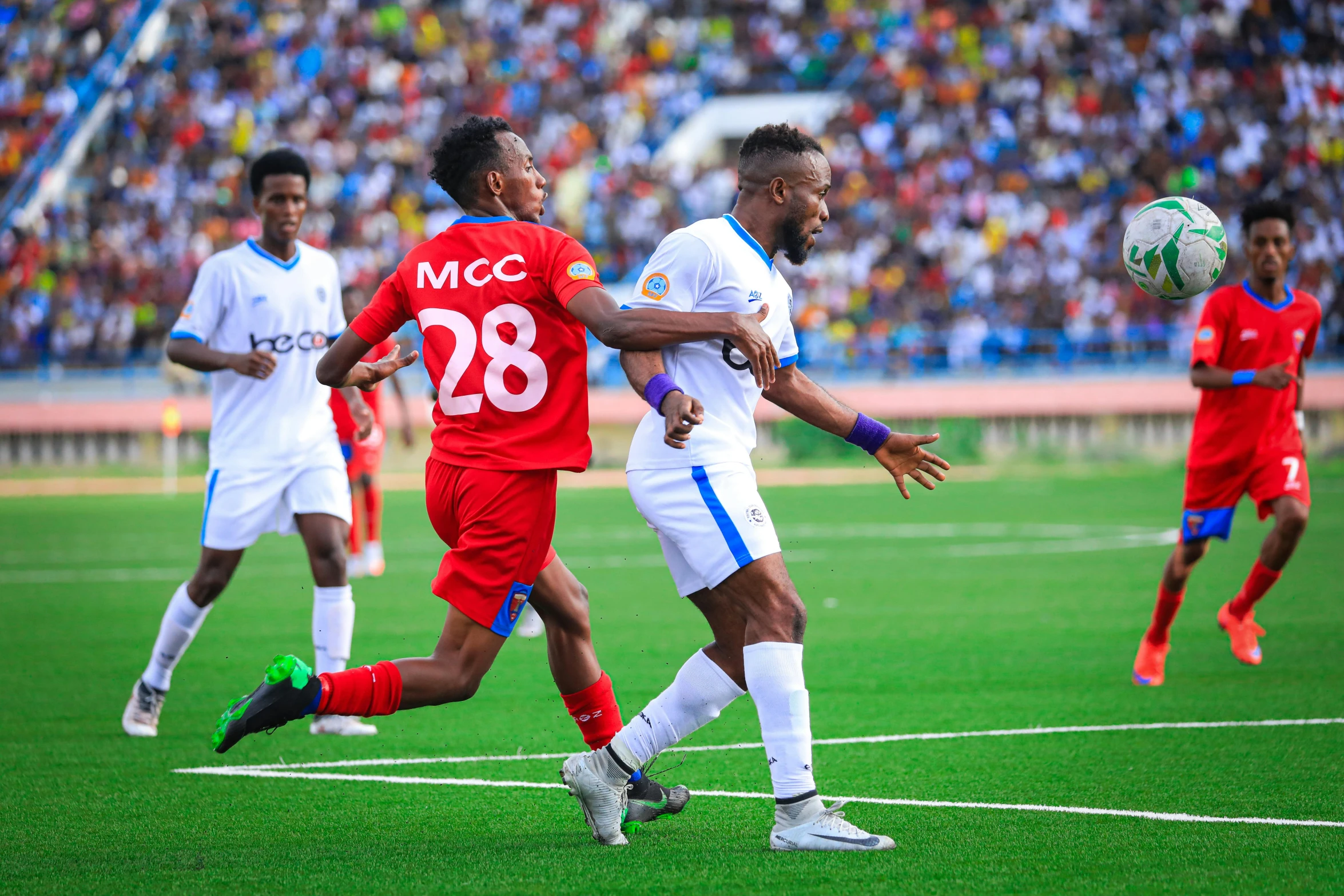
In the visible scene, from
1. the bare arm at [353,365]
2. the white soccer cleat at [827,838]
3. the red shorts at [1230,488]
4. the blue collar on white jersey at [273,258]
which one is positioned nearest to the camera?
the white soccer cleat at [827,838]

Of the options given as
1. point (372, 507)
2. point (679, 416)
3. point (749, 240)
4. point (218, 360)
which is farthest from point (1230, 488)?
point (372, 507)

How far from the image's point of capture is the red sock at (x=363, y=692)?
4.58 meters

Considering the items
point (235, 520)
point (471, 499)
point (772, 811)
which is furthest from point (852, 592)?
point (471, 499)

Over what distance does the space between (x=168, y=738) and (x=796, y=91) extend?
1228 inches

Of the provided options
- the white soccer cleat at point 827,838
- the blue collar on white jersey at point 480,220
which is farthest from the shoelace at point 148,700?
the white soccer cleat at point 827,838

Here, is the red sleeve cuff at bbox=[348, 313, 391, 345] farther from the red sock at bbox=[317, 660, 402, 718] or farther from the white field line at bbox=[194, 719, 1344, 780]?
the white field line at bbox=[194, 719, 1344, 780]

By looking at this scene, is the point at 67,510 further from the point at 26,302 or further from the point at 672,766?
the point at 672,766

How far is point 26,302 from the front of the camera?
3206cm

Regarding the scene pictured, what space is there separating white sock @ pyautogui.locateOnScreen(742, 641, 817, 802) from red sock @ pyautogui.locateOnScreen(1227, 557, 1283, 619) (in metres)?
4.87

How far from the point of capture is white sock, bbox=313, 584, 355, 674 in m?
7.20

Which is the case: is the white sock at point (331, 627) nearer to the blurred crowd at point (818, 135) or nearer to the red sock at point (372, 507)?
the red sock at point (372, 507)

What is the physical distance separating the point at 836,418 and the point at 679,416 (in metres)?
0.78

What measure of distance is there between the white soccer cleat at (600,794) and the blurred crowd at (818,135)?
23.7m

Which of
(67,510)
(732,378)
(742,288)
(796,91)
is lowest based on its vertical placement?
(67,510)
